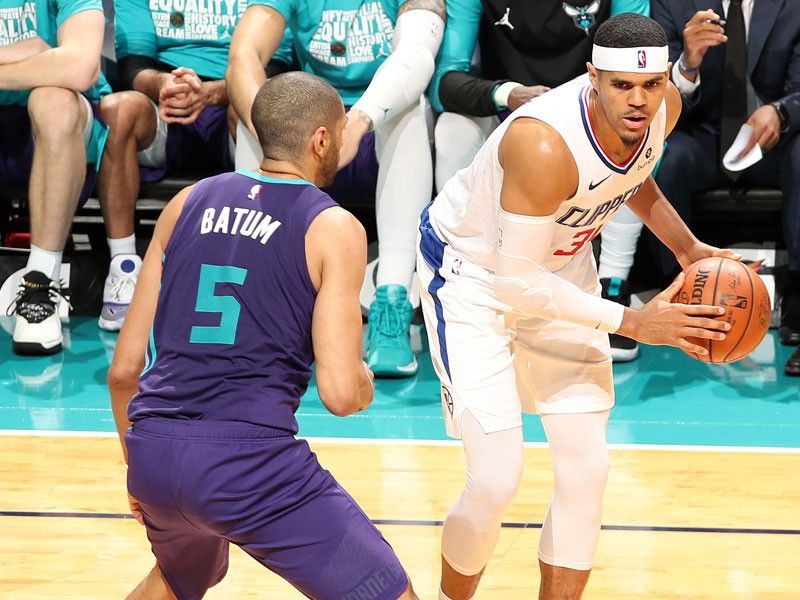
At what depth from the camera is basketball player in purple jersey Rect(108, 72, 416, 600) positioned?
2676 mm

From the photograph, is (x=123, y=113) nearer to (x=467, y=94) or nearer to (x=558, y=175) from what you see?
(x=467, y=94)

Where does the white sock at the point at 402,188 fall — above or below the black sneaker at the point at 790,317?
above

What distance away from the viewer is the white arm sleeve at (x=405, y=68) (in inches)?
222

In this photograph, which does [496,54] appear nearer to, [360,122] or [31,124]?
[360,122]

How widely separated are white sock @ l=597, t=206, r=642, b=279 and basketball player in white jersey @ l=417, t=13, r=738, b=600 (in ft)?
7.10

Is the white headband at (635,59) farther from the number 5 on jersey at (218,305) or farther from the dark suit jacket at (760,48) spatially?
the dark suit jacket at (760,48)

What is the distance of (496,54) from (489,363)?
116 inches

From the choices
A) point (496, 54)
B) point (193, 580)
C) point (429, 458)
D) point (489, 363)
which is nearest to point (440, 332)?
point (489, 363)

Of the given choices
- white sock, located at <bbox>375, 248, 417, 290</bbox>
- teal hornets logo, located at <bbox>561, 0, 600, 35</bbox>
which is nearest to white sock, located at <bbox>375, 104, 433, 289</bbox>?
white sock, located at <bbox>375, 248, 417, 290</bbox>

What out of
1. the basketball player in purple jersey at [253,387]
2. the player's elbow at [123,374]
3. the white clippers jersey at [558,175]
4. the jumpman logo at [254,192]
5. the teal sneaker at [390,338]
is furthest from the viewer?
the teal sneaker at [390,338]

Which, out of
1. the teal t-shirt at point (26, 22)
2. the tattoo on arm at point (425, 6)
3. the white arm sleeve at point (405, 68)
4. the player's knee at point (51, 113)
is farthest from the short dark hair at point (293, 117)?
the teal t-shirt at point (26, 22)

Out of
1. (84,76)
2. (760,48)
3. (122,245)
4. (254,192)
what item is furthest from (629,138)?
(122,245)

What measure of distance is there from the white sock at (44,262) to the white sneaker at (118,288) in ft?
1.12

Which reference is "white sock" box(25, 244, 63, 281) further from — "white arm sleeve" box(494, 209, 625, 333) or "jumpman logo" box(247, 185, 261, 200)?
"jumpman logo" box(247, 185, 261, 200)
